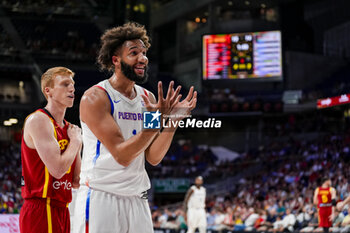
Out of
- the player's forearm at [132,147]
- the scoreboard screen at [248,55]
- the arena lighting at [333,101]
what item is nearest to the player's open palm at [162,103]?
the player's forearm at [132,147]

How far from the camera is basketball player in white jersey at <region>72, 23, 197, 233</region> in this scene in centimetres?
354

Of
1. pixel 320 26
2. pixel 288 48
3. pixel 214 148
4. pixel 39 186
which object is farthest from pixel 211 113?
pixel 39 186

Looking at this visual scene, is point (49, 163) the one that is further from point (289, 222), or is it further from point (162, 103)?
point (289, 222)

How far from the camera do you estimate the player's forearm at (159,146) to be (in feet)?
12.3

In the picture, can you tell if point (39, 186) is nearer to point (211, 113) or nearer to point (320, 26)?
point (211, 113)

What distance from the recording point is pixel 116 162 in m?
3.62

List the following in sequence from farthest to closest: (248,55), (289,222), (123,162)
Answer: (248,55), (289,222), (123,162)

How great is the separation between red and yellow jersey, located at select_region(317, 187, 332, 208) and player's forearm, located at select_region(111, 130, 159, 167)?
10.7 m

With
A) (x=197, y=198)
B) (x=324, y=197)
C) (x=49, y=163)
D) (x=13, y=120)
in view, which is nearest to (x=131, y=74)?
(x=49, y=163)

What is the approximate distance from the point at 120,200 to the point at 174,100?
0.78 metres

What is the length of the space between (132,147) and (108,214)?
530mm

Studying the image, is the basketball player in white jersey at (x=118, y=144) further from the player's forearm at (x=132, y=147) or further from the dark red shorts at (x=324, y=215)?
the dark red shorts at (x=324, y=215)

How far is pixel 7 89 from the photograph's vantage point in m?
23.5

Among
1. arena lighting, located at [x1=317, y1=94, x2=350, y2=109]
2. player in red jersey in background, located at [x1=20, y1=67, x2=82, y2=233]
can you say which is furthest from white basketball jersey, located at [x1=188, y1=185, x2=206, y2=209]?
player in red jersey in background, located at [x1=20, y1=67, x2=82, y2=233]
